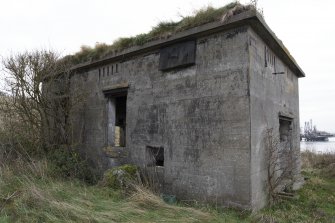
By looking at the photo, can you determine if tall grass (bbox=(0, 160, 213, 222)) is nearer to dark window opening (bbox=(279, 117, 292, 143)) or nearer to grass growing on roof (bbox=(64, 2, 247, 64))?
grass growing on roof (bbox=(64, 2, 247, 64))

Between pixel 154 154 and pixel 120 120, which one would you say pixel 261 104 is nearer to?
pixel 154 154

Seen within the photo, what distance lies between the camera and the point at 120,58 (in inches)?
331

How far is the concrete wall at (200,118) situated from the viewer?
5.81 meters

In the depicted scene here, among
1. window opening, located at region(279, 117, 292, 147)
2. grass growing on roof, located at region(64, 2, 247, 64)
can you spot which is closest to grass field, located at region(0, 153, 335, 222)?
window opening, located at region(279, 117, 292, 147)

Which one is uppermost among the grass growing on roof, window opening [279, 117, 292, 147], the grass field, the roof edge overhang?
the grass growing on roof

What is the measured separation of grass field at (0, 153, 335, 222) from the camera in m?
4.59

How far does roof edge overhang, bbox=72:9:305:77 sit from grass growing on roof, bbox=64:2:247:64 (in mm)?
143

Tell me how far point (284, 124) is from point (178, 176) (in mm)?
4446

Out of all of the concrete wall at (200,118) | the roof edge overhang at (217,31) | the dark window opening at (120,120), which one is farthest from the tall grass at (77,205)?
the dark window opening at (120,120)

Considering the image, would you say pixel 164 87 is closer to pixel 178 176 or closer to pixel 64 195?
pixel 178 176

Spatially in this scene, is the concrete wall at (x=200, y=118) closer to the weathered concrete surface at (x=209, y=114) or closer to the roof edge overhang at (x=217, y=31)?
the weathered concrete surface at (x=209, y=114)

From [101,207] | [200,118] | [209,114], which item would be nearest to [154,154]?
[200,118]

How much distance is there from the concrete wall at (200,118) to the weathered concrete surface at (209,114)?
0.02 m

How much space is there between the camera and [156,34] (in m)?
7.43
